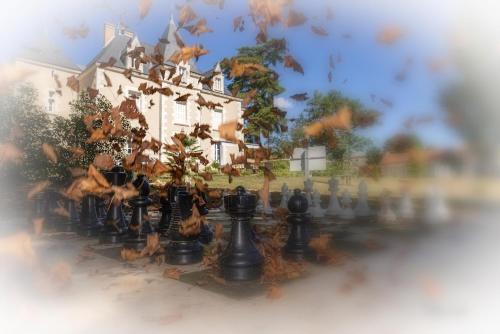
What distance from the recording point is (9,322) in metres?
1.88

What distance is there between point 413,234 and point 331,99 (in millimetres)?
3170

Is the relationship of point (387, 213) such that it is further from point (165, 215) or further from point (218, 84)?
point (218, 84)

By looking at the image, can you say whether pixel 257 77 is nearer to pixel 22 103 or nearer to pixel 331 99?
pixel 22 103

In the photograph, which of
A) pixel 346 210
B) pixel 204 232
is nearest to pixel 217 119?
pixel 346 210

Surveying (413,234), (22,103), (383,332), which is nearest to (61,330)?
(383,332)

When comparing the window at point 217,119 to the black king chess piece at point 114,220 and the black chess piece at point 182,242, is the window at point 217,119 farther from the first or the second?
the black chess piece at point 182,242

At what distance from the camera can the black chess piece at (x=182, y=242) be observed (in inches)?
123

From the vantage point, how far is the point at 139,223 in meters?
3.84

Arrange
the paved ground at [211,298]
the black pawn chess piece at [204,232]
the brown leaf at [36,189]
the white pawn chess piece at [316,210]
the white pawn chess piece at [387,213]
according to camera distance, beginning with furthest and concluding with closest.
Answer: the white pawn chess piece at [316,210] → the brown leaf at [36,189] → the white pawn chess piece at [387,213] → the black pawn chess piece at [204,232] → the paved ground at [211,298]

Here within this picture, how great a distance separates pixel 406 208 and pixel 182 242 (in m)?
4.50

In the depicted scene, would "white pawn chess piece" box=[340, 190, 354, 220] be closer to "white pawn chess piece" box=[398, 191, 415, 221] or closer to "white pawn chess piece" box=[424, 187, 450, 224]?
"white pawn chess piece" box=[398, 191, 415, 221]

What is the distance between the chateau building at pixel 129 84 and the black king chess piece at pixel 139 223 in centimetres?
1284

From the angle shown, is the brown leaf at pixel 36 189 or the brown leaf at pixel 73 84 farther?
the brown leaf at pixel 36 189

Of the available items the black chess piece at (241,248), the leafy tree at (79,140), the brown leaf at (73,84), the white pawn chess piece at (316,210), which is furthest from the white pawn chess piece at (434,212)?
the leafy tree at (79,140)
